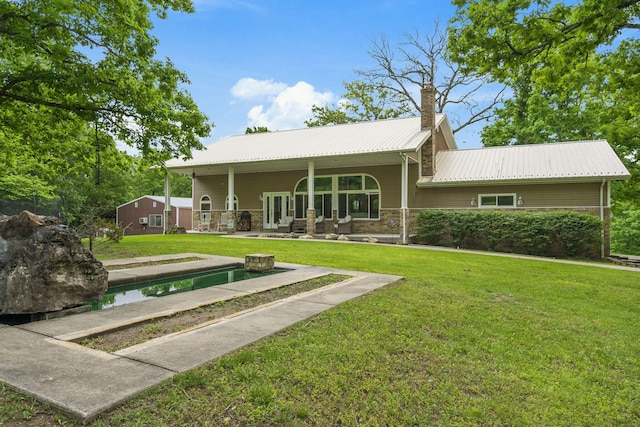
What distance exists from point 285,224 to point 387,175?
6.02 m

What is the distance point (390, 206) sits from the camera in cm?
1858

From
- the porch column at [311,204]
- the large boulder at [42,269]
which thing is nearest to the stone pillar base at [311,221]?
the porch column at [311,204]

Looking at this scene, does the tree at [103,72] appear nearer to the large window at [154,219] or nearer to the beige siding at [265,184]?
the beige siding at [265,184]

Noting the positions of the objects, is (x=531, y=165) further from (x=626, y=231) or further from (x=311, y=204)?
(x=626, y=231)

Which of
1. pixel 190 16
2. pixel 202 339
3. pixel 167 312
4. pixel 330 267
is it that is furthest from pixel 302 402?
pixel 190 16

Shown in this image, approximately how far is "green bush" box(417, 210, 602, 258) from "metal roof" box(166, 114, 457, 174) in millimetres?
3330

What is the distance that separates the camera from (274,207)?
21406mm

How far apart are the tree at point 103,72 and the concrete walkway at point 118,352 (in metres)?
4.78

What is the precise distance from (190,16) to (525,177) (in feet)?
44.2

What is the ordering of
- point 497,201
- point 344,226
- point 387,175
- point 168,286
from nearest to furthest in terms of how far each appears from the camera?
point 168,286 → point 497,201 → point 387,175 → point 344,226

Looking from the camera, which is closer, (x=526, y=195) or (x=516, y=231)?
(x=516, y=231)

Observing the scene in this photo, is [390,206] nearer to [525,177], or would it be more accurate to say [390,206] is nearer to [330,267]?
[525,177]

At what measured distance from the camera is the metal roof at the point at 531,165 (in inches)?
584

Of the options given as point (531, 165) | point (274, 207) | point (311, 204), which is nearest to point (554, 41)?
point (531, 165)
